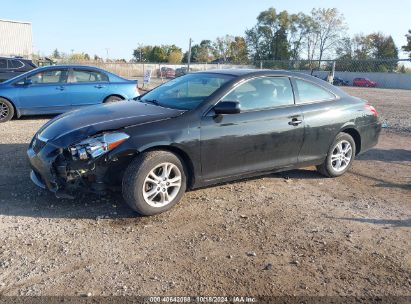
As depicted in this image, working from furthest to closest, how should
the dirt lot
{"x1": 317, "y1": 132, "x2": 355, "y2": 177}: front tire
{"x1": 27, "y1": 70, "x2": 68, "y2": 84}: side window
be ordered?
{"x1": 27, "y1": 70, "x2": 68, "y2": 84}: side window < {"x1": 317, "y1": 132, "x2": 355, "y2": 177}: front tire < the dirt lot

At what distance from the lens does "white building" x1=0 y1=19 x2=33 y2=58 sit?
171 ft

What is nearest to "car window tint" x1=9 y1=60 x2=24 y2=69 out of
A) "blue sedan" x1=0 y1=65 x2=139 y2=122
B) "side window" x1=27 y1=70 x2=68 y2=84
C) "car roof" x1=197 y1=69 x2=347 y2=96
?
"blue sedan" x1=0 y1=65 x2=139 y2=122

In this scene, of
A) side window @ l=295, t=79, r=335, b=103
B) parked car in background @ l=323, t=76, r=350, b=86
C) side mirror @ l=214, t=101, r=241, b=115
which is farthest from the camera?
parked car in background @ l=323, t=76, r=350, b=86

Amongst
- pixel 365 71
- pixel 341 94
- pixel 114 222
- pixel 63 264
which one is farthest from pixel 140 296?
pixel 365 71

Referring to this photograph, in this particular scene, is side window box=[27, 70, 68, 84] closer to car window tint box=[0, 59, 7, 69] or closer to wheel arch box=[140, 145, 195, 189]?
car window tint box=[0, 59, 7, 69]

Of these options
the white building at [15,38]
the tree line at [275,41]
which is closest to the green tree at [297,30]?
the tree line at [275,41]

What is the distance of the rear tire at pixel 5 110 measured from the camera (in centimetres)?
962

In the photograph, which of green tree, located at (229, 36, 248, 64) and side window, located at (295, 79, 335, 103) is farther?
green tree, located at (229, 36, 248, 64)

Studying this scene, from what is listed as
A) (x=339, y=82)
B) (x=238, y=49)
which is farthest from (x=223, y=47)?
(x=339, y=82)

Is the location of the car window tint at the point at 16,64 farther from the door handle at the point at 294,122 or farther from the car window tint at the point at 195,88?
the door handle at the point at 294,122

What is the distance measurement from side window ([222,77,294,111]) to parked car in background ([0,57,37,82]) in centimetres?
1109

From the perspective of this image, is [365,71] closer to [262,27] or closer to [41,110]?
[262,27]

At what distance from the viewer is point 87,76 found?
33.8ft

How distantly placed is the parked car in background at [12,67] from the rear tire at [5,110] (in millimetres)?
4406
